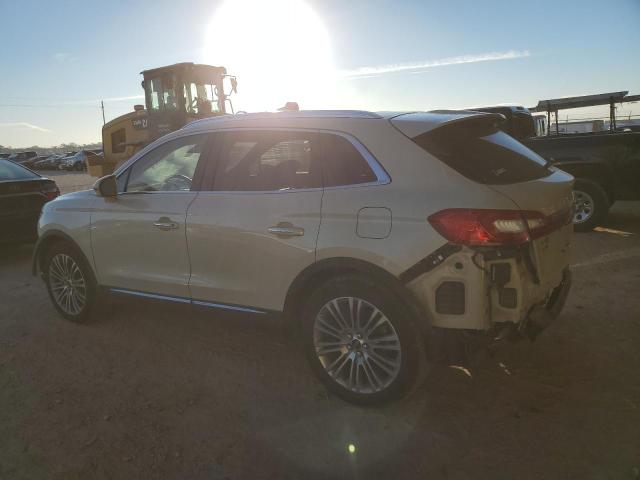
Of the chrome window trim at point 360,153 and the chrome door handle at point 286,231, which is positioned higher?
the chrome window trim at point 360,153

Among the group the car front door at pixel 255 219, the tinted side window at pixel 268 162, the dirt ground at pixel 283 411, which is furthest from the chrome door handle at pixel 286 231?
the dirt ground at pixel 283 411

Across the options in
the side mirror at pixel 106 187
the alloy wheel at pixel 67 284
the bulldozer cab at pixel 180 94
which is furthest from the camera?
the bulldozer cab at pixel 180 94

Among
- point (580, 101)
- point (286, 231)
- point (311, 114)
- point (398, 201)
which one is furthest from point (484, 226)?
point (580, 101)

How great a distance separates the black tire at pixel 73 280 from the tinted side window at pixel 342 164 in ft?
8.40

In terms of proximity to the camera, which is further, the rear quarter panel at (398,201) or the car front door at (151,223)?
the car front door at (151,223)

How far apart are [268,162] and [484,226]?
1.58 metres

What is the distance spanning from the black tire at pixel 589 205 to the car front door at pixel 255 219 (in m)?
5.71

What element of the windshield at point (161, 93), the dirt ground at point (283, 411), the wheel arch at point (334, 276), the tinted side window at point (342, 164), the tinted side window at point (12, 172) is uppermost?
the windshield at point (161, 93)

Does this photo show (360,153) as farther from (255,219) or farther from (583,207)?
(583,207)

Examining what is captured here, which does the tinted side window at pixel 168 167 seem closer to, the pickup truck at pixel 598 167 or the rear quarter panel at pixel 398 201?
the rear quarter panel at pixel 398 201

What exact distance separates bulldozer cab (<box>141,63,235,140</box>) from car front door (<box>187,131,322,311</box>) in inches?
402

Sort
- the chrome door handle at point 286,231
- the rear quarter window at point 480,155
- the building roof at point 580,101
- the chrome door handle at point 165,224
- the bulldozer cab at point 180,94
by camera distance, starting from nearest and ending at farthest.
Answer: the rear quarter window at point 480,155 < the chrome door handle at point 286,231 < the chrome door handle at point 165,224 < the building roof at point 580,101 < the bulldozer cab at point 180,94

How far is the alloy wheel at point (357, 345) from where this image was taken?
2947 millimetres

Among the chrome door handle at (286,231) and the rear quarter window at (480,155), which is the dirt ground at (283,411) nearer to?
the chrome door handle at (286,231)
